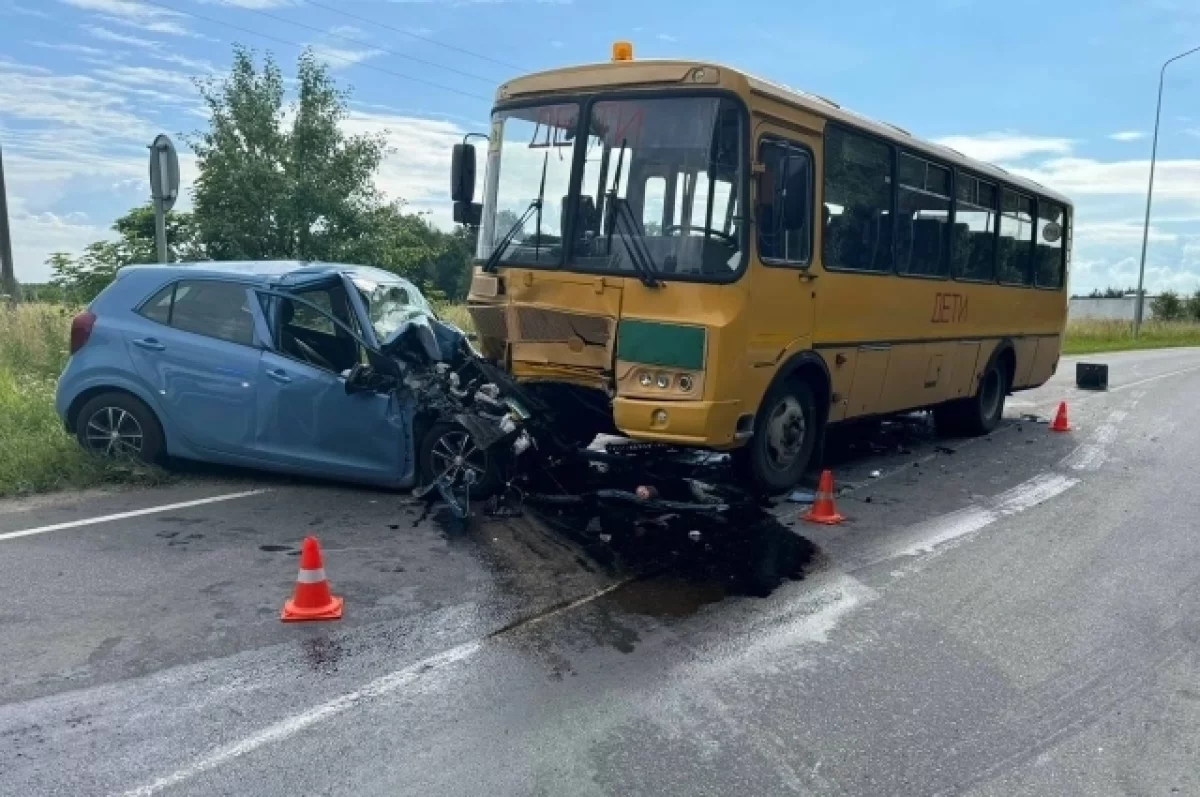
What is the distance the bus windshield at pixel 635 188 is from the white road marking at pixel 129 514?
2.73m

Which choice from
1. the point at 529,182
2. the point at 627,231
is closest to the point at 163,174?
the point at 529,182

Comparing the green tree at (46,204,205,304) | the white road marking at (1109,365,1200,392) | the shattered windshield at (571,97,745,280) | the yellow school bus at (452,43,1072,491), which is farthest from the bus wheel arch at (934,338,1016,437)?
the green tree at (46,204,205,304)

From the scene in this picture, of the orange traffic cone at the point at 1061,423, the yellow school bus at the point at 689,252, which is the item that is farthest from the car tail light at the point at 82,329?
the orange traffic cone at the point at 1061,423

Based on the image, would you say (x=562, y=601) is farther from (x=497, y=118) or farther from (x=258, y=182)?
(x=258, y=182)

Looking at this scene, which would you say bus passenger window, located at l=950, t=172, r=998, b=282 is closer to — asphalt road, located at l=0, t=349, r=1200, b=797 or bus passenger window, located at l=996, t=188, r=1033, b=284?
bus passenger window, located at l=996, t=188, r=1033, b=284

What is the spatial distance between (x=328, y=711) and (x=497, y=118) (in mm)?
5189

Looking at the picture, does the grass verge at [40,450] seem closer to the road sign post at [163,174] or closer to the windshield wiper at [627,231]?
the road sign post at [163,174]

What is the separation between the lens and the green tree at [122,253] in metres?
18.9

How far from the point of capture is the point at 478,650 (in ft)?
15.3

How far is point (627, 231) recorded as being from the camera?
23.3 feet

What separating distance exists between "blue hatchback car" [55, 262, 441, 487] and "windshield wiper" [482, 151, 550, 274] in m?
1.10

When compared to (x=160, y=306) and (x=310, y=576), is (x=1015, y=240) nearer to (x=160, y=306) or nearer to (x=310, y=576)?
(x=160, y=306)

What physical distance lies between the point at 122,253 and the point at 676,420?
56.8 ft

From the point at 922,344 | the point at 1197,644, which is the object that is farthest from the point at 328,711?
the point at 922,344
